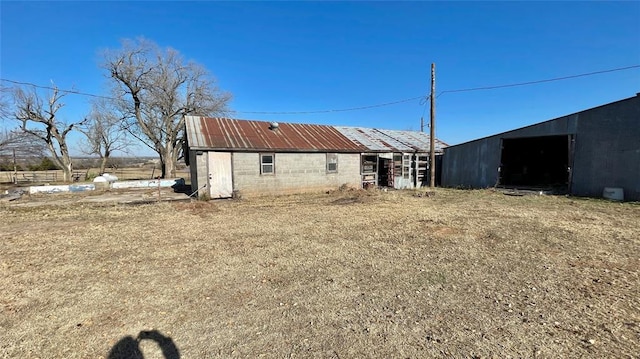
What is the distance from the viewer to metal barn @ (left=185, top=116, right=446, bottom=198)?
42.7ft

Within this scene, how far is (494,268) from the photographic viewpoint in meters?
4.58

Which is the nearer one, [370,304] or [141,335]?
[141,335]

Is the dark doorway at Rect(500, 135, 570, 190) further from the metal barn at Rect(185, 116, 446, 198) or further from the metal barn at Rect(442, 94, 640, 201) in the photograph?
the metal barn at Rect(185, 116, 446, 198)

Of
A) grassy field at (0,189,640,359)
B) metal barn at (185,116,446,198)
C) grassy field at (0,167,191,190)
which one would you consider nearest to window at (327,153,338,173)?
metal barn at (185,116,446,198)

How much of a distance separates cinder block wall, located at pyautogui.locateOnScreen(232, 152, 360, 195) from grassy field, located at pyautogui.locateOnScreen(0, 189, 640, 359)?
5.93 metres

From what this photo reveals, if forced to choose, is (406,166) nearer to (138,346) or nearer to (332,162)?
(332,162)

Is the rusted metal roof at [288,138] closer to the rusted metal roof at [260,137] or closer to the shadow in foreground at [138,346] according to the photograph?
the rusted metal roof at [260,137]

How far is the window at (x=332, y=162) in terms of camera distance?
A: 51.9 feet

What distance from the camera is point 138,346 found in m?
2.73

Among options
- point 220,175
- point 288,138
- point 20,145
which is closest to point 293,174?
point 288,138

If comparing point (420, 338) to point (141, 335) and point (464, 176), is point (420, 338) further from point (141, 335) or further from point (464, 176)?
point (464, 176)

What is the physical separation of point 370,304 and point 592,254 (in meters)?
4.55

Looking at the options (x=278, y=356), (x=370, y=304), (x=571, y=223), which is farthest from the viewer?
(x=571, y=223)

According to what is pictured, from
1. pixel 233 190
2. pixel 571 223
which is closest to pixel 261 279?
pixel 571 223
